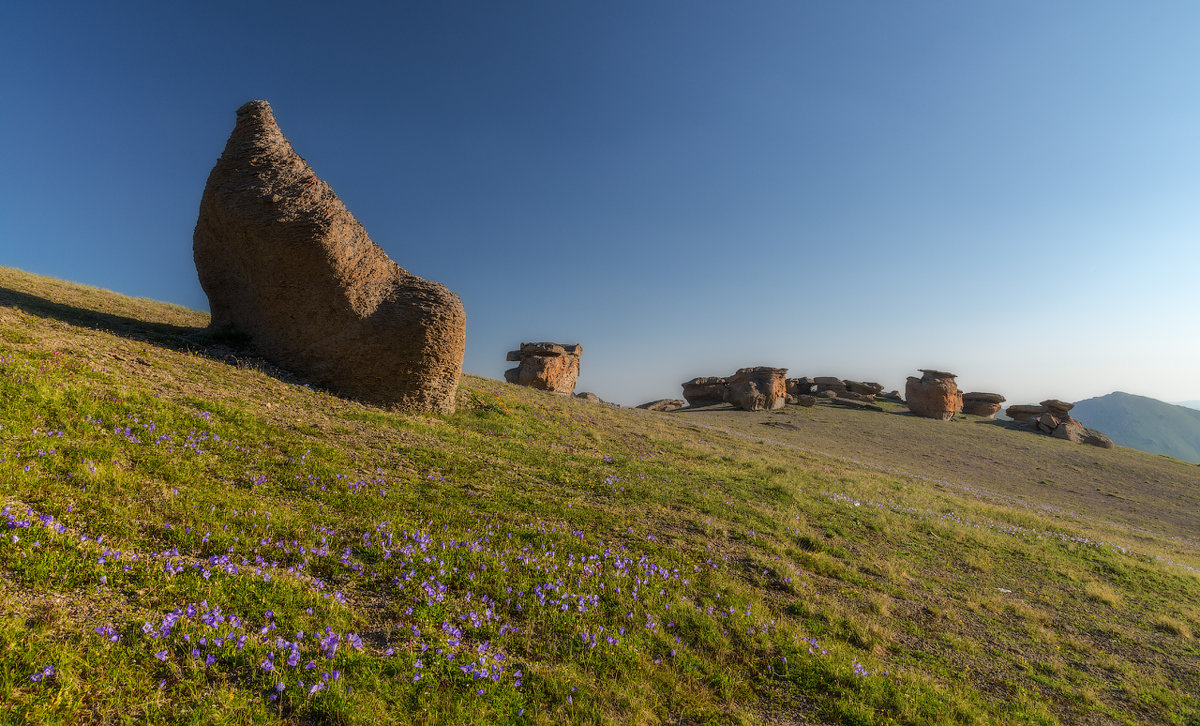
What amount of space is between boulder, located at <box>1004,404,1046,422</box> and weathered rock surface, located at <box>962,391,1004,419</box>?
5.11 feet

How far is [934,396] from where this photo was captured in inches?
2245

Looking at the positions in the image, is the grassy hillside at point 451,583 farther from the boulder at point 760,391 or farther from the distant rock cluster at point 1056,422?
the distant rock cluster at point 1056,422

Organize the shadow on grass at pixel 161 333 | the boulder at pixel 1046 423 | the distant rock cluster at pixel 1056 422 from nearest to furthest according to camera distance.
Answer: the shadow on grass at pixel 161 333 → the distant rock cluster at pixel 1056 422 → the boulder at pixel 1046 423

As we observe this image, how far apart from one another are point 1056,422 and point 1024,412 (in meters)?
5.97

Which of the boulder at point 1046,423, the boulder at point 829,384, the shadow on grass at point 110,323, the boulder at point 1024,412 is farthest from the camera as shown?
the boulder at point 829,384

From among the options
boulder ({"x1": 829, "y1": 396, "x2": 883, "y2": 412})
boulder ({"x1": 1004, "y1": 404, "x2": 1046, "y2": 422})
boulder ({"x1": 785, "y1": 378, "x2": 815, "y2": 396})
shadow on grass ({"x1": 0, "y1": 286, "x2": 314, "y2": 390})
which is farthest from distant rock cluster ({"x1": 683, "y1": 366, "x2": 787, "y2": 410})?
shadow on grass ({"x1": 0, "y1": 286, "x2": 314, "y2": 390})

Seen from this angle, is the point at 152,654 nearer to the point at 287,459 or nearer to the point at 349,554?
the point at 349,554

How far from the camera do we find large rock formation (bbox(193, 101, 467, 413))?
46.7 feet

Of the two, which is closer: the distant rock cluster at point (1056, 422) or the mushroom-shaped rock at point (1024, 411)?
the distant rock cluster at point (1056, 422)

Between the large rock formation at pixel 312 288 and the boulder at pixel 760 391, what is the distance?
47623mm

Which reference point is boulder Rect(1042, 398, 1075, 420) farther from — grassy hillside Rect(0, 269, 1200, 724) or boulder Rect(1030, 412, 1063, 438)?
grassy hillside Rect(0, 269, 1200, 724)

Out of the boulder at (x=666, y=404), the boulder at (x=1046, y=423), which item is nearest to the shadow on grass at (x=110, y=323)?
the boulder at (x=666, y=404)

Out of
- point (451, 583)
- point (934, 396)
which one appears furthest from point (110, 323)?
point (934, 396)

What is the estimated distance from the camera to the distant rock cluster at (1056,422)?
5162 cm
